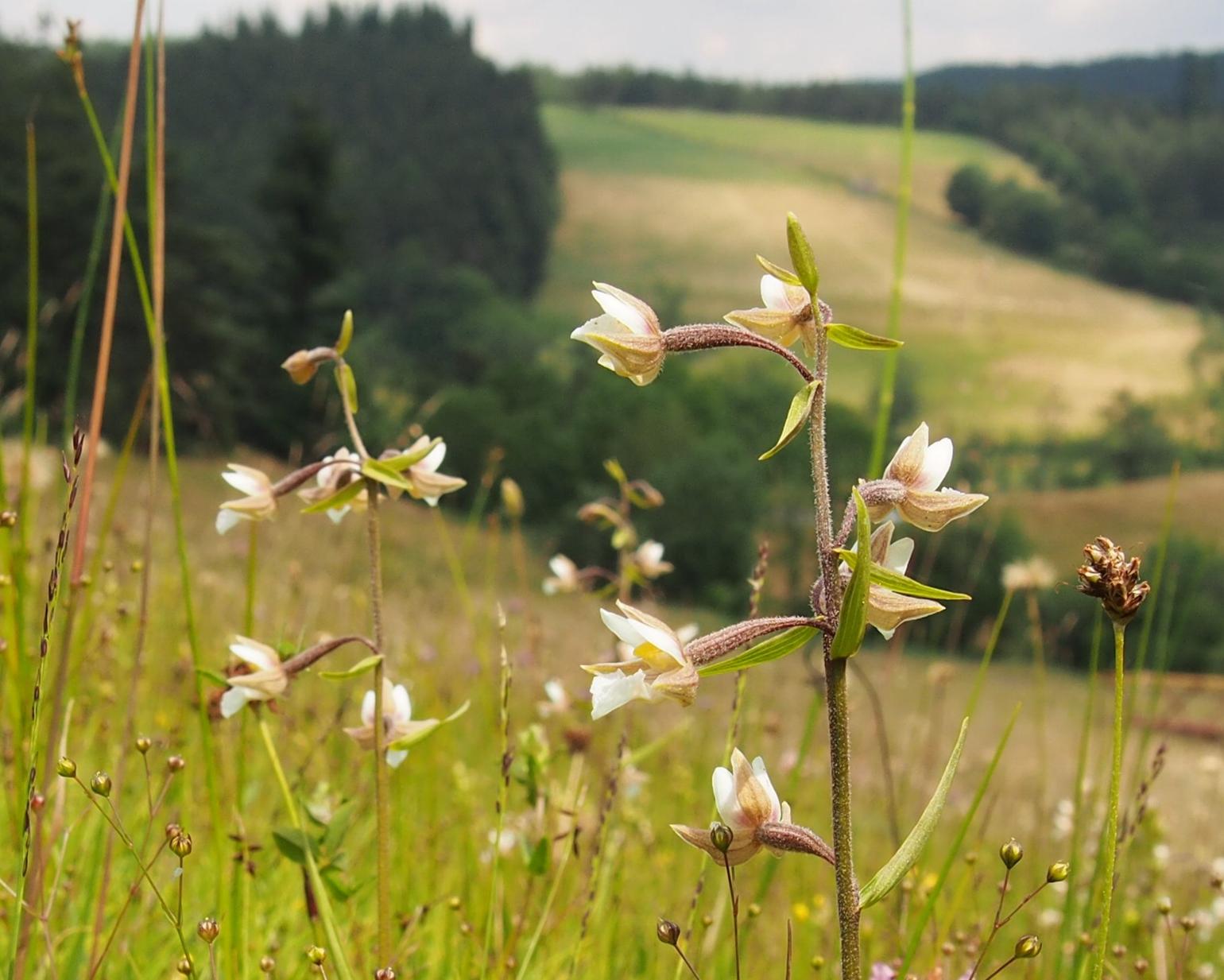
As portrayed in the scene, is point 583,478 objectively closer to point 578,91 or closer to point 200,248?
point 200,248

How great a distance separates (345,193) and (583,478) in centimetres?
1674

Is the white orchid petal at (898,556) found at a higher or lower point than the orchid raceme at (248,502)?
higher

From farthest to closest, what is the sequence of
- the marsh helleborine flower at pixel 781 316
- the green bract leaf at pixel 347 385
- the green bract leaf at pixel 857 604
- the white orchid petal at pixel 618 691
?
the green bract leaf at pixel 347 385 → the marsh helleborine flower at pixel 781 316 → the white orchid petal at pixel 618 691 → the green bract leaf at pixel 857 604

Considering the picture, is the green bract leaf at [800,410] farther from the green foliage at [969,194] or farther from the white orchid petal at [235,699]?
the green foliage at [969,194]

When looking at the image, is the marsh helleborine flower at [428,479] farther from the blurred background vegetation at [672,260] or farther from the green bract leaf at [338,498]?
the blurred background vegetation at [672,260]

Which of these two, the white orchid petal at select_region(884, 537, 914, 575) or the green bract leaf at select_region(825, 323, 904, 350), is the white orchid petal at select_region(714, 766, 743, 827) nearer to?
the white orchid petal at select_region(884, 537, 914, 575)

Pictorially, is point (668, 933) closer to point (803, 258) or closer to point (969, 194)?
point (803, 258)

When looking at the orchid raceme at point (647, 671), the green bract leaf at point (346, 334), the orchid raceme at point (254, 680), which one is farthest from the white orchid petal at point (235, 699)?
the orchid raceme at point (647, 671)

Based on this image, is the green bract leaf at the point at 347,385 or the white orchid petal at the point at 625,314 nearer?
the white orchid petal at the point at 625,314

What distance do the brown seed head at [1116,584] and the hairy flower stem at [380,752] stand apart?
656 millimetres

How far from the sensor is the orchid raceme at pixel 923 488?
0.81 meters

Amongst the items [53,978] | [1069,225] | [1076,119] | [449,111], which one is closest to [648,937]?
[53,978]

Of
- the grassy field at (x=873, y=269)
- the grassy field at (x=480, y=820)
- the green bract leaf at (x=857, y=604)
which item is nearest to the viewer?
the green bract leaf at (x=857, y=604)

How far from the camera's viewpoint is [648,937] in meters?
2.24
